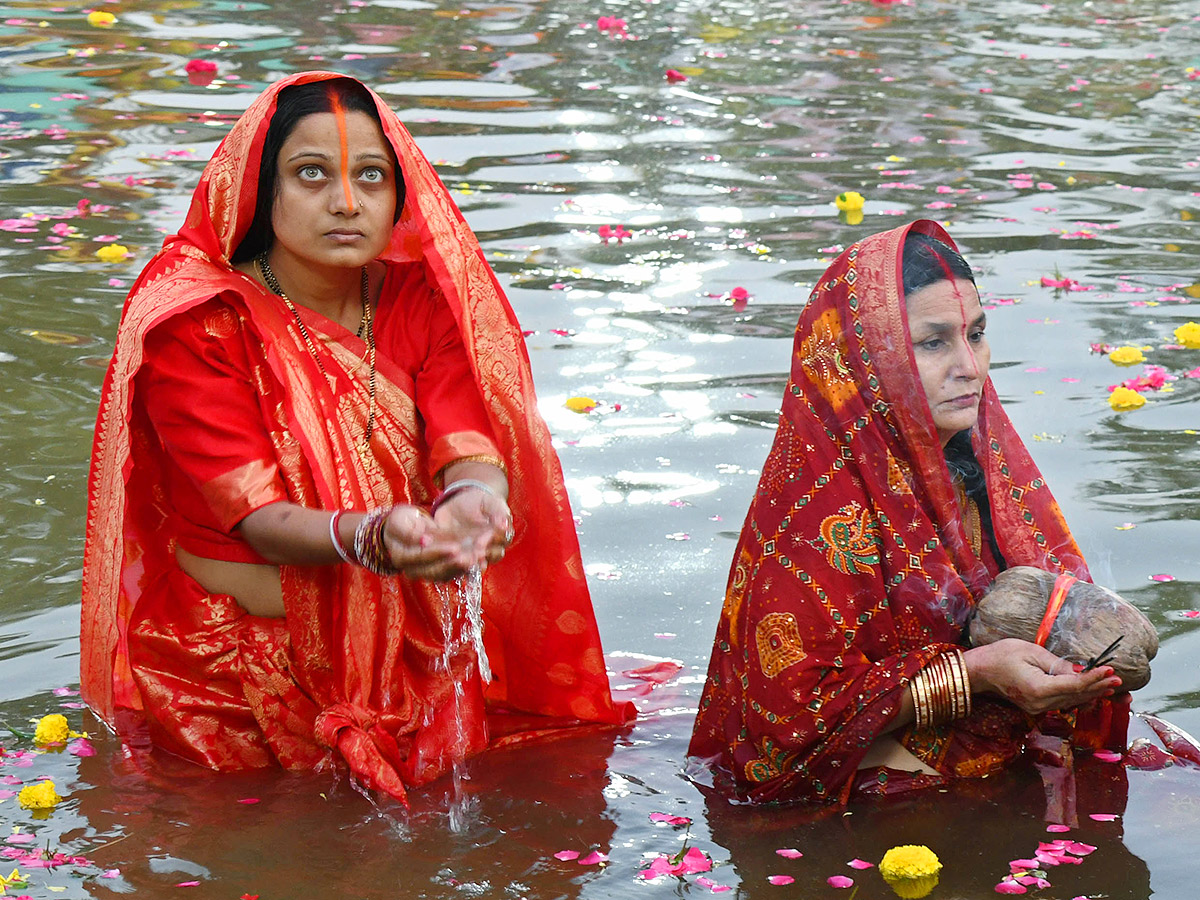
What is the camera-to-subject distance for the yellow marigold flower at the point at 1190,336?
6.71 metres

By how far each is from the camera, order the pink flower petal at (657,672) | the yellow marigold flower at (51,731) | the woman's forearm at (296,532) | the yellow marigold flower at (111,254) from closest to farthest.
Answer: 1. the woman's forearm at (296,532)
2. the yellow marigold flower at (51,731)
3. the pink flower petal at (657,672)
4. the yellow marigold flower at (111,254)

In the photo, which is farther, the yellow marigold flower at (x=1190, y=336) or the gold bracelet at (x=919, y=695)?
the yellow marigold flower at (x=1190, y=336)

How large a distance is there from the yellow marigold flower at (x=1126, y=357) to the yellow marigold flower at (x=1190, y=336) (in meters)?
0.28

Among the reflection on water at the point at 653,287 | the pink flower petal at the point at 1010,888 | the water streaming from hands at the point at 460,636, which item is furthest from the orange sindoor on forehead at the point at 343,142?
the pink flower petal at the point at 1010,888

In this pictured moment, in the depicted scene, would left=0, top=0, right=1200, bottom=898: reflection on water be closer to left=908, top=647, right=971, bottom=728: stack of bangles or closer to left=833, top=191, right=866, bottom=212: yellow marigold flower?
left=833, top=191, right=866, bottom=212: yellow marigold flower

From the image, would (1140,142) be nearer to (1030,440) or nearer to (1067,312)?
(1067,312)

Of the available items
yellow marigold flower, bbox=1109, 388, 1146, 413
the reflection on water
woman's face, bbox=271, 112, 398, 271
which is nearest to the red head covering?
the reflection on water

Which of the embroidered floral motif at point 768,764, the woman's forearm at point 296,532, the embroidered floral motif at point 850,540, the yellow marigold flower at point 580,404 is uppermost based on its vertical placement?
the embroidered floral motif at point 850,540

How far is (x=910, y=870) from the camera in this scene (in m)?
3.15

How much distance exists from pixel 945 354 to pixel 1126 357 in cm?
353

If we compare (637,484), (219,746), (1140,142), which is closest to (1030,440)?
(637,484)

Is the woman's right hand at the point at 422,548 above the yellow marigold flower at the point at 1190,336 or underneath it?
above

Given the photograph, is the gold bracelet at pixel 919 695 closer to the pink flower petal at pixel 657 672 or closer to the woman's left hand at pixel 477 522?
the woman's left hand at pixel 477 522

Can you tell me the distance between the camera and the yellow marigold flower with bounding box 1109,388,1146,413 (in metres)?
6.11
